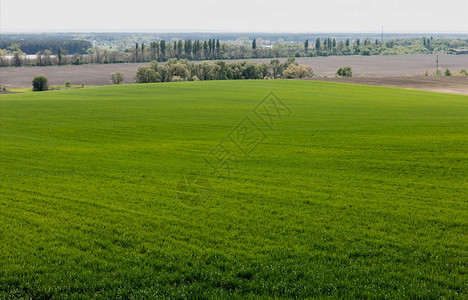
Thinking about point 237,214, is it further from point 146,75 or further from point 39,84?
point 39,84

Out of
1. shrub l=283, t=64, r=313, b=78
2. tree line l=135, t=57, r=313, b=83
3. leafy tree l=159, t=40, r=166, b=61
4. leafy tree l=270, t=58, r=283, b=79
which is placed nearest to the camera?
tree line l=135, t=57, r=313, b=83

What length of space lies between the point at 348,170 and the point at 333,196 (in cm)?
445

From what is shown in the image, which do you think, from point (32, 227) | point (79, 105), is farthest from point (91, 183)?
point (79, 105)

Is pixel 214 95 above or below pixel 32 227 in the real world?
above

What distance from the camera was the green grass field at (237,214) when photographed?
9672mm

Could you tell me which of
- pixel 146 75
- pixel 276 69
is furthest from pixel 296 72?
pixel 146 75

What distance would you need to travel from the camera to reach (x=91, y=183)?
17797 millimetres

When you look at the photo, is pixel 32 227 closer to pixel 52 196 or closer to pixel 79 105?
pixel 52 196

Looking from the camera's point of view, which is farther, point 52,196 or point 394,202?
point 52,196

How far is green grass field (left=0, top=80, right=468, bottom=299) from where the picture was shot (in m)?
9.67

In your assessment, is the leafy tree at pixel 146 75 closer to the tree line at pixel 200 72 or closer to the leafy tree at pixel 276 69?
the tree line at pixel 200 72

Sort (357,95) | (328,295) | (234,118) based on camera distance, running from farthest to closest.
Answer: (357,95) < (234,118) < (328,295)

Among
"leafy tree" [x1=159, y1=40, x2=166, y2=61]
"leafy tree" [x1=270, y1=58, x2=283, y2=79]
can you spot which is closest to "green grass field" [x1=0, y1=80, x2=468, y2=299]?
"leafy tree" [x1=270, y1=58, x2=283, y2=79]

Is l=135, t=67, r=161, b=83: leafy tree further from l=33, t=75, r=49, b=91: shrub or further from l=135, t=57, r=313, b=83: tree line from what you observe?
l=33, t=75, r=49, b=91: shrub
